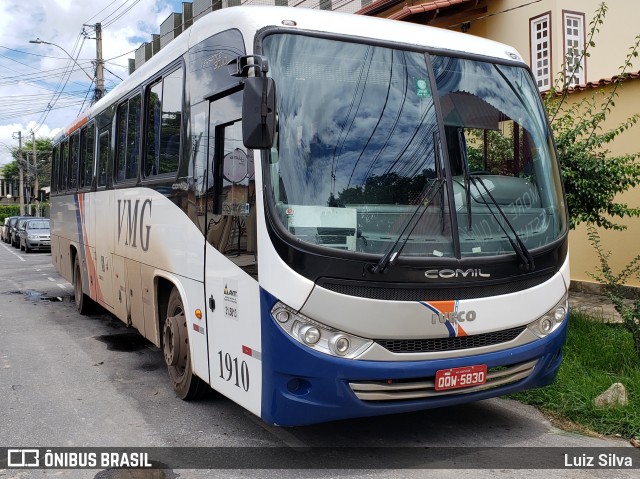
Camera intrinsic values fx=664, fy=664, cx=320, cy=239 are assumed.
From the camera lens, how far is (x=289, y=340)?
4.08 meters

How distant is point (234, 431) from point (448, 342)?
1947mm

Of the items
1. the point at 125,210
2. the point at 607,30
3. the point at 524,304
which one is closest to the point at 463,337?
the point at 524,304

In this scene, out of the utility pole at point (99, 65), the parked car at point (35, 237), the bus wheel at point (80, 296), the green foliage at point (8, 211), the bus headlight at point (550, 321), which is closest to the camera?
the bus headlight at point (550, 321)

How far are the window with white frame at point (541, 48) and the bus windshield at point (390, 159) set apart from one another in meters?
10.8

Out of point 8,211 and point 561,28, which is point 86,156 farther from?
point 8,211

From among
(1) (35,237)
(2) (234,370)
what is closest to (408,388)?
(2) (234,370)

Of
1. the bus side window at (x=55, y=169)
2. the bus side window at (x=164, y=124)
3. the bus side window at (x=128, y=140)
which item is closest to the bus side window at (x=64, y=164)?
the bus side window at (x=55, y=169)

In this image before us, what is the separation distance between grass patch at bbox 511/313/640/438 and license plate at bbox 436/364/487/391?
4.95 feet

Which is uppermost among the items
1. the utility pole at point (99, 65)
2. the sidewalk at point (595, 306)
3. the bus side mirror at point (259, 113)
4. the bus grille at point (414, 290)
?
the utility pole at point (99, 65)

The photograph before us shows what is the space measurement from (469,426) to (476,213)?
6.19 feet

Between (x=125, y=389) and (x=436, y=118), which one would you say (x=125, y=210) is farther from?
(x=436, y=118)

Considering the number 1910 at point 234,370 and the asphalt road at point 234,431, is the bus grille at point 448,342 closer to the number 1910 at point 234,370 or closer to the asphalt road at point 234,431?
the asphalt road at point 234,431

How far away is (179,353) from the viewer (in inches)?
232

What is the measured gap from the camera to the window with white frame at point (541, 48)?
48.5ft
